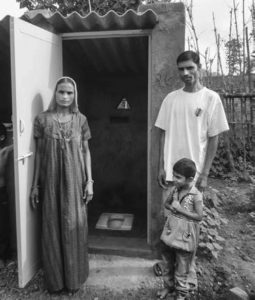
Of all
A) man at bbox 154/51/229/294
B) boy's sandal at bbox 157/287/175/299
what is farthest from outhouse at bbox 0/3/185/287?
boy's sandal at bbox 157/287/175/299

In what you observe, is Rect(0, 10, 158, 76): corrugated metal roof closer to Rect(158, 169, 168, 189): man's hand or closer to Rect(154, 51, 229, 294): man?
Rect(154, 51, 229, 294): man

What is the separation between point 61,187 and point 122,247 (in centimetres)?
136

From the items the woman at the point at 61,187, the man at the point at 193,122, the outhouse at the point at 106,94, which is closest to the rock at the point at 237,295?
the man at the point at 193,122

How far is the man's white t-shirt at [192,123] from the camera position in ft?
9.98

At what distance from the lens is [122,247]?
13.4 ft

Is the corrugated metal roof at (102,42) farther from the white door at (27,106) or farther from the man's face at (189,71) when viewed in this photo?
the man's face at (189,71)

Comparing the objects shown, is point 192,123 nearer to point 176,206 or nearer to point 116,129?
point 176,206

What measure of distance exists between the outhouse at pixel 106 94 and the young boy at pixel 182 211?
0.79m

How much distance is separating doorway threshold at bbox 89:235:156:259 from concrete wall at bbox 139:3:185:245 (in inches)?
28.1

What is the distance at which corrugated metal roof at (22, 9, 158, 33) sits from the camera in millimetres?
3406

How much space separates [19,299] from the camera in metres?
3.25

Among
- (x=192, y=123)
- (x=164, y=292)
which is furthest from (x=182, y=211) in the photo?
(x=164, y=292)

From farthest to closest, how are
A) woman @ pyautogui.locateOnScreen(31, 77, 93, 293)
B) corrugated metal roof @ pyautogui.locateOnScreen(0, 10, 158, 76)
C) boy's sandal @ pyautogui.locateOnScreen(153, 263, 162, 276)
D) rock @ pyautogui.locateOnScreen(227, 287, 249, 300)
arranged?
boy's sandal @ pyautogui.locateOnScreen(153, 263, 162, 276), corrugated metal roof @ pyautogui.locateOnScreen(0, 10, 158, 76), woman @ pyautogui.locateOnScreen(31, 77, 93, 293), rock @ pyautogui.locateOnScreen(227, 287, 249, 300)

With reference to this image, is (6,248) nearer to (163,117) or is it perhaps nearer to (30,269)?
(30,269)
